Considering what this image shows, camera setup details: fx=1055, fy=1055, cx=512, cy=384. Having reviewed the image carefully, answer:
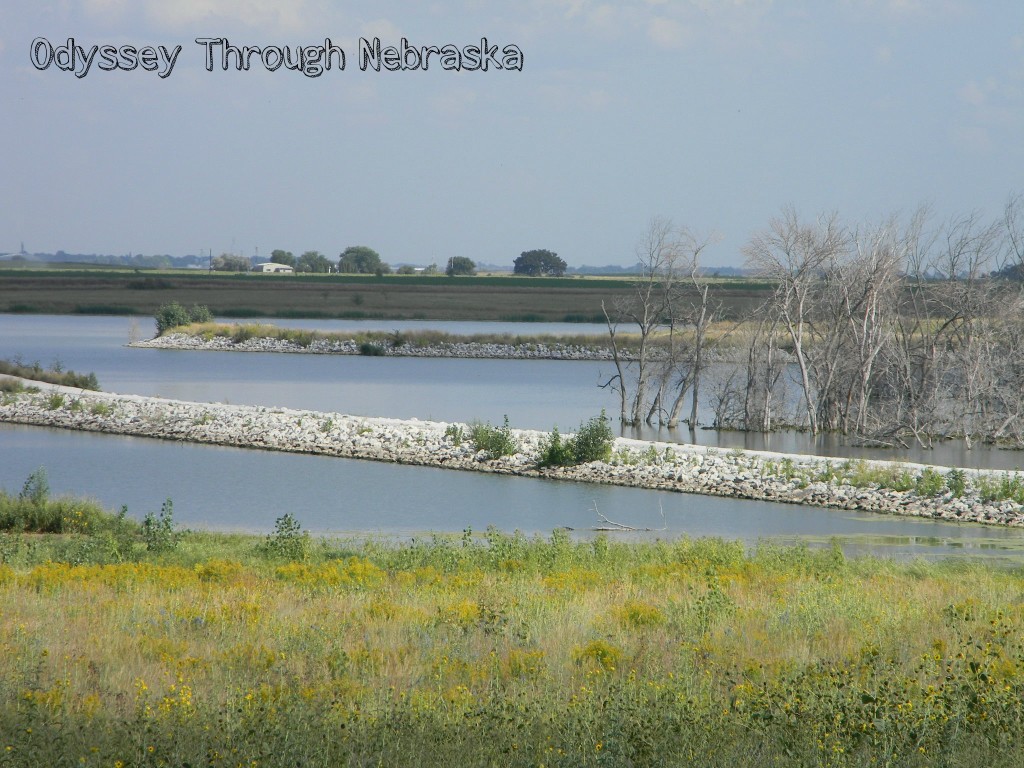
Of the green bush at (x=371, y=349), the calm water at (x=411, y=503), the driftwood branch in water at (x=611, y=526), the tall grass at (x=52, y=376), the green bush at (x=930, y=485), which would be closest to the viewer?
the calm water at (x=411, y=503)

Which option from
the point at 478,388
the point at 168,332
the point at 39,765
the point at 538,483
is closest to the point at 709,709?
the point at 39,765

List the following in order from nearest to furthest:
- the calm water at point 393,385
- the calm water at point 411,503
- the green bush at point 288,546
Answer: the green bush at point 288,546 < the calm water at point 411,503 < the calm water at point 393,385

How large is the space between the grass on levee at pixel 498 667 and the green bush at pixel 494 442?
17729 mm

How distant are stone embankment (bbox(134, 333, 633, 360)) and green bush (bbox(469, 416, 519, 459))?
48769 millimetres

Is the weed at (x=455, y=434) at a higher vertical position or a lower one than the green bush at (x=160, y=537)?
lower

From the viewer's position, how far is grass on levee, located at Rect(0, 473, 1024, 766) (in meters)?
5.66

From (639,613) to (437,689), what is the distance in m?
2.72

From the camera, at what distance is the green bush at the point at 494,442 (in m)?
31.0

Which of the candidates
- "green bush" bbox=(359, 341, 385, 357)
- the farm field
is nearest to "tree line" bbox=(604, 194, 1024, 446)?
"green bush" bbox=(359, 341, 385, 357)

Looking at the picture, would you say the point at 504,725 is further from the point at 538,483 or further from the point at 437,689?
the point at 538,483

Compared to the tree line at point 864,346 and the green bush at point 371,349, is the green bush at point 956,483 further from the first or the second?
the green bush at point 371,349

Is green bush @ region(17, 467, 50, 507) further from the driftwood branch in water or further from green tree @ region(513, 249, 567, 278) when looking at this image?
green tree @ region(513, 249, 567, 278)

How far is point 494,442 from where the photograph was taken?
Answer: 1224 inches

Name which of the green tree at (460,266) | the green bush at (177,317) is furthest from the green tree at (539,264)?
the green bush at (177,317)
